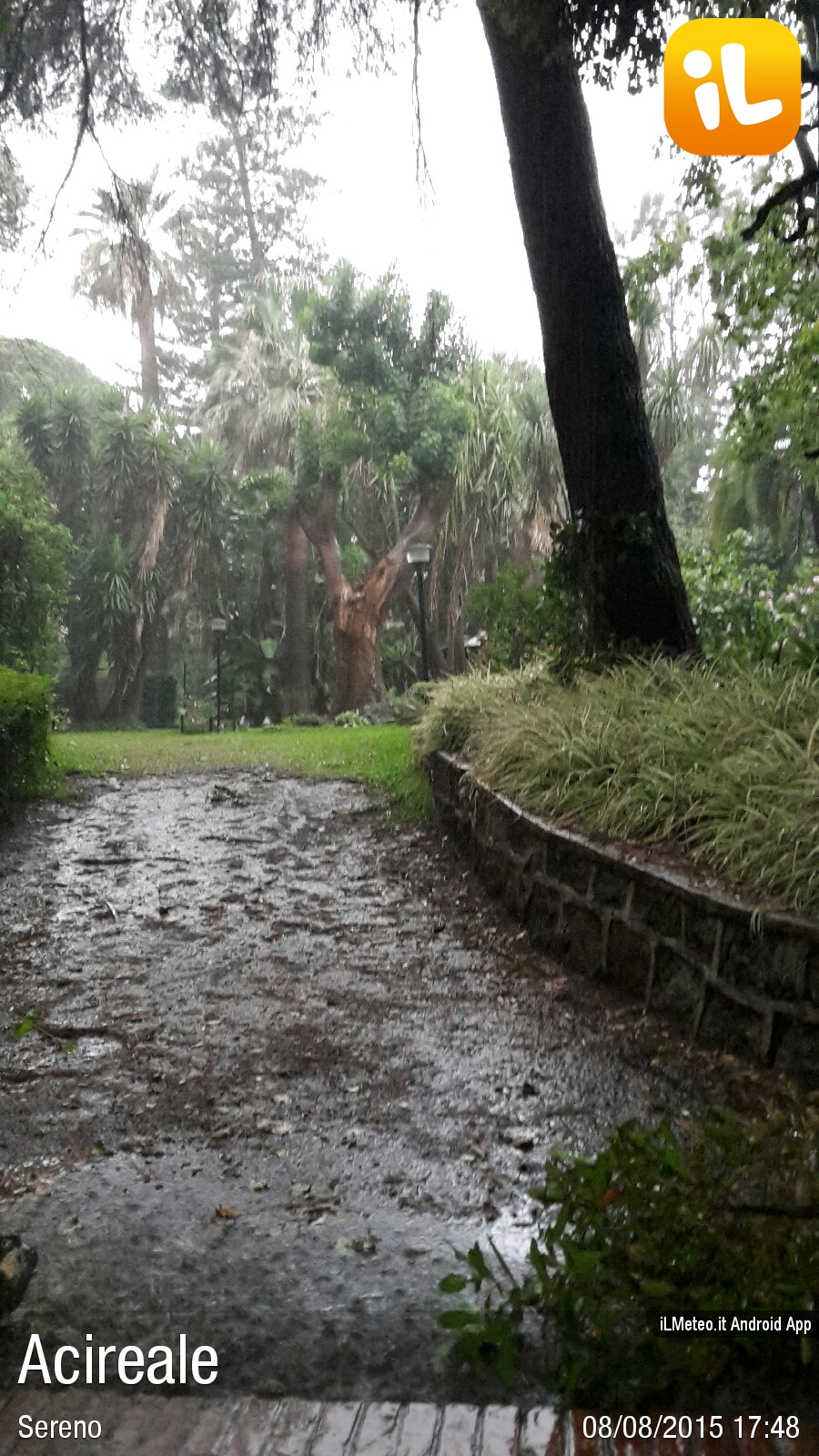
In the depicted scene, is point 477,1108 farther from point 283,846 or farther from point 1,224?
point 1,224

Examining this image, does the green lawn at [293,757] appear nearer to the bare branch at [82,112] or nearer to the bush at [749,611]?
the bush at [749,611]

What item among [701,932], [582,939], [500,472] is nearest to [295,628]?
[500,472]

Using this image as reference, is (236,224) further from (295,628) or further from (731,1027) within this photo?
(731,1027)

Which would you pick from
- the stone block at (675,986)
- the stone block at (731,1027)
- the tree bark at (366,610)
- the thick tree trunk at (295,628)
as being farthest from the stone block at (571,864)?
the thick tree trunk at (295,628)

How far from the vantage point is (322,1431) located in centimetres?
169

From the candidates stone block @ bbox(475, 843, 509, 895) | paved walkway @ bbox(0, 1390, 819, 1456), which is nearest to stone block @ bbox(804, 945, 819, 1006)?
paved walkway @ bbox(0, 1390, 819, 1456)

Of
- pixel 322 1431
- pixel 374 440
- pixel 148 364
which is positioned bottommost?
pixel 322 1431

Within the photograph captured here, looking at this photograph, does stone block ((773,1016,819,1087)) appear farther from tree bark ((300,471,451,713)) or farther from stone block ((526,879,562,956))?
tree bark ((300,471,451,713))

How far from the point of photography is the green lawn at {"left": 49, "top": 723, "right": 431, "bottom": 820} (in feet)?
26.1

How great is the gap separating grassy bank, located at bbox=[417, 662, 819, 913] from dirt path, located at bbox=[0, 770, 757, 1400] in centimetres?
62

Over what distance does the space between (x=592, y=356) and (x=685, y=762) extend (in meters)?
2.60

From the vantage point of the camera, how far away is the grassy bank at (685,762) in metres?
3.27

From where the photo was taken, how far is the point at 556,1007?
12.4ft

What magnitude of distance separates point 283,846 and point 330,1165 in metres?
3.74
